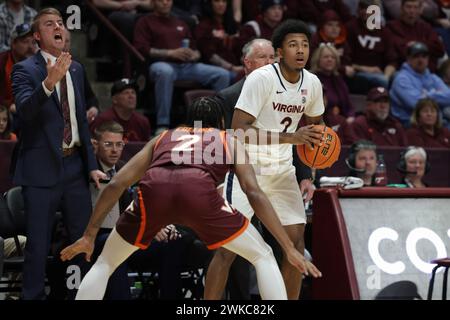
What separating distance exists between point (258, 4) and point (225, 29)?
26.7 inches

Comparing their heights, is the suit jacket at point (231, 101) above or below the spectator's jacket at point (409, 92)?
above

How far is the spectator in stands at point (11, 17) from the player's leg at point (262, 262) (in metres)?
4.94

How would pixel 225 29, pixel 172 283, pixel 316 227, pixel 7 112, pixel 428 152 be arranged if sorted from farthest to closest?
pixel 225 29, pixel 428 152, pixel 7 112, pixel 172 283, pixel 316 227

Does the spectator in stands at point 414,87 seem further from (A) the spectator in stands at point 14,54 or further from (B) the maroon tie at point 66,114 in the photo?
(B) the maroon tie at point 66,114

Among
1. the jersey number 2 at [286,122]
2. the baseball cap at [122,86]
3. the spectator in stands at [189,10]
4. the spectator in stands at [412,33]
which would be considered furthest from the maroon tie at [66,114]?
the spectator in stands at [412,33]

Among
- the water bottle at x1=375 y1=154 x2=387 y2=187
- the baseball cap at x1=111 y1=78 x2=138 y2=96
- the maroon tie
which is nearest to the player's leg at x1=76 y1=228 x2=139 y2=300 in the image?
the maroon tie

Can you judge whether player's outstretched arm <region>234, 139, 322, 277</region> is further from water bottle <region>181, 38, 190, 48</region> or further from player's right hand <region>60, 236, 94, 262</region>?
water bottle <region>181, 38, 190, 48</region>

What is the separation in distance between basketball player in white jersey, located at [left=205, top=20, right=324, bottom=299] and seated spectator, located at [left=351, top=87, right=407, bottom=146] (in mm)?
3543

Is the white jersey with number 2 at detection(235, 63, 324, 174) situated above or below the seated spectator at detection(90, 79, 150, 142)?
above

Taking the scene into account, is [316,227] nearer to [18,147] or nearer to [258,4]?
[18,147]

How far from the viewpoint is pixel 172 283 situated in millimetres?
7738

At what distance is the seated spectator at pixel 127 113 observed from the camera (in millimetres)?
9539

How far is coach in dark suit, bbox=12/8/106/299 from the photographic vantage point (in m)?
7.07

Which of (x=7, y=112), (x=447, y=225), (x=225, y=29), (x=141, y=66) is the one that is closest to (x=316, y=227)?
(x=447, y=225)
